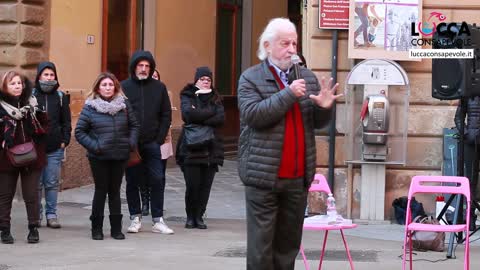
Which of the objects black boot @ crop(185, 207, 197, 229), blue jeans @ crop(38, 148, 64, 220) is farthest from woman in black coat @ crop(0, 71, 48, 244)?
black boot @ crop(185, 207, 197, 229)

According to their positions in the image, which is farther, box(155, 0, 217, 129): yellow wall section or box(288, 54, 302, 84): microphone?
box(155, 0, 217, 129): yellow wall section

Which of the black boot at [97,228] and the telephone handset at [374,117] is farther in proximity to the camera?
the telephone handset at [374,117]

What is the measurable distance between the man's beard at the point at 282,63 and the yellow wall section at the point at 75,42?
7.51 metres

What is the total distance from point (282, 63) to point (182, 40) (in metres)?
11.0

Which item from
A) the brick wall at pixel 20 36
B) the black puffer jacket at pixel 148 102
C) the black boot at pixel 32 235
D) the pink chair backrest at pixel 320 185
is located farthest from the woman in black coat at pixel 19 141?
the brick wall at pixel 20 36

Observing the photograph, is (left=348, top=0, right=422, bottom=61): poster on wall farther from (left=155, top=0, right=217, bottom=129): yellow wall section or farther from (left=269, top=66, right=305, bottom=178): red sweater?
(left=155, top=0, right=217, bottom=129): yellow wall section

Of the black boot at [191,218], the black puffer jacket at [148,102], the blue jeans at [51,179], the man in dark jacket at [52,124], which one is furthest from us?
the black boot at [191,218]

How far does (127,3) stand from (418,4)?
5.78m

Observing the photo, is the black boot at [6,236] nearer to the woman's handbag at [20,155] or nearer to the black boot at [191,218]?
the woman's handbag at [20,155]

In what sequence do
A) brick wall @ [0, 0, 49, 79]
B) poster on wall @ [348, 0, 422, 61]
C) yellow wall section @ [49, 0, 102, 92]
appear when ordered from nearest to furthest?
poster on wall @ [348, 0, 422, 61]
brick wall @ [0, 0, 49, 79]
yellow wall section @ [49, 0, 102, 92]

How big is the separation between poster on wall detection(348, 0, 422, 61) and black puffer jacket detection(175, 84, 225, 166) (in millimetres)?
1752

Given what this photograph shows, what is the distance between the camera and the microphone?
5945 millimetres

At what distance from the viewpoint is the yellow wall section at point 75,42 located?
1312 cm

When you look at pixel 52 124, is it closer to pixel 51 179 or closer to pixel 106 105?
pixel 51 179
